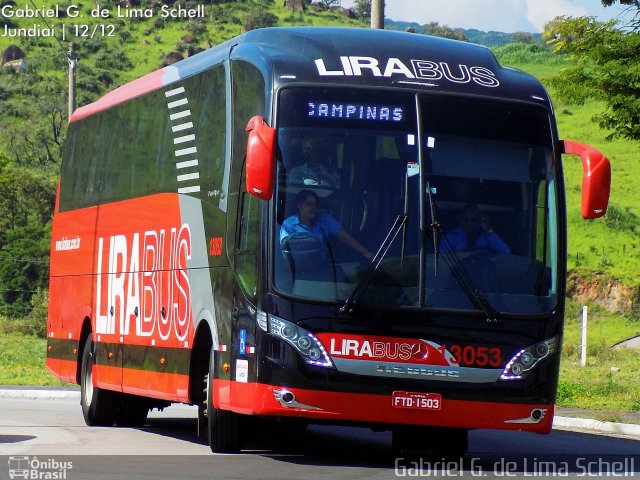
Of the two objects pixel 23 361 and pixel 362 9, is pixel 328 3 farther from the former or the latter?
pixel 23 361

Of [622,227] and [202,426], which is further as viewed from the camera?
[622,227]

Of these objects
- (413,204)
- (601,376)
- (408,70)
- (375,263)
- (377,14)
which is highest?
(377,14)

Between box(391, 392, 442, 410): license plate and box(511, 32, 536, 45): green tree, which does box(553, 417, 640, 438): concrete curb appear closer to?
box(391, 392, 442, 410): license plate

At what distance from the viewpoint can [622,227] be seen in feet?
229

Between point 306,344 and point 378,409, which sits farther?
point 378,409

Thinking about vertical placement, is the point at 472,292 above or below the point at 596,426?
above

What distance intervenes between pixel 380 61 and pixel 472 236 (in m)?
1.83

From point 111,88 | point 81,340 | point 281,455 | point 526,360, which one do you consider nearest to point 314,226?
point 526,360

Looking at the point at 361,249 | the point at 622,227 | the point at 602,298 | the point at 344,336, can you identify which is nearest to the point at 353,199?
the point at 361,249

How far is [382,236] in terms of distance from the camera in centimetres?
1195

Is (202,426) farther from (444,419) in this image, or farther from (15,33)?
(15,33)

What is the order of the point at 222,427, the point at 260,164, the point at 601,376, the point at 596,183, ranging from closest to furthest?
the point at 260,164 < the point at 596,183 < the point at 222,427 < the point at 601,376

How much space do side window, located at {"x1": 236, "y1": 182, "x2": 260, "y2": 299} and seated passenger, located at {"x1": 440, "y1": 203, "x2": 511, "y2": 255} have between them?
5.19ft

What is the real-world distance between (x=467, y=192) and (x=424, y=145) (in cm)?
55
